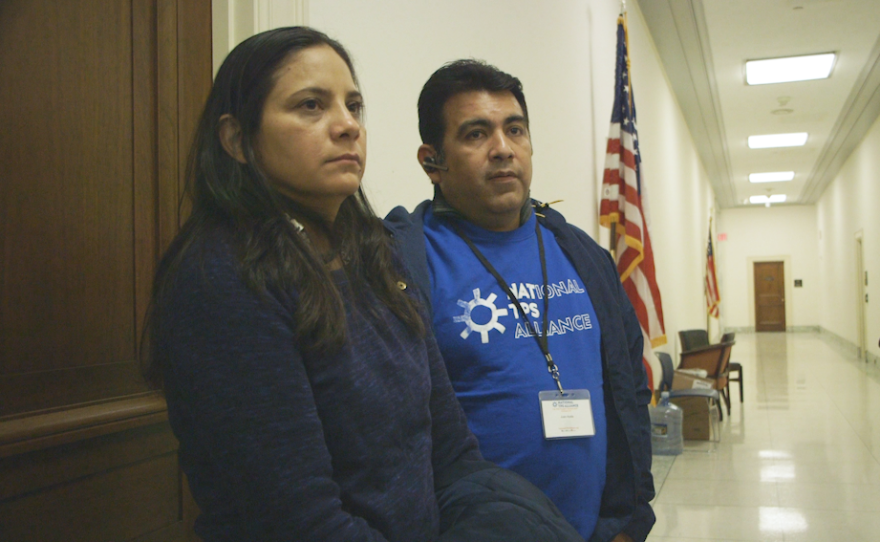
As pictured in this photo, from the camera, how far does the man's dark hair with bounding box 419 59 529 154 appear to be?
1.84 m

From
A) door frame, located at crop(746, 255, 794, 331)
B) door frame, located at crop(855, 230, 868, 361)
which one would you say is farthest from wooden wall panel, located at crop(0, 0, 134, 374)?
door frame, located at crop(746, 255, 794, 331)

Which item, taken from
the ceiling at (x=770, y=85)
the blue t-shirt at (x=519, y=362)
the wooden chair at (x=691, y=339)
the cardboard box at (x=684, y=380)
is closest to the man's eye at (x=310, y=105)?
the blue t-shirt at (x=519, y=362)

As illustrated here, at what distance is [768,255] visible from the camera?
21938 mm

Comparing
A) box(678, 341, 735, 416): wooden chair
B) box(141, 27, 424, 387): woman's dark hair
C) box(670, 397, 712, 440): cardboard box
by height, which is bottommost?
box(670, 397, 712, 440): cardboard box

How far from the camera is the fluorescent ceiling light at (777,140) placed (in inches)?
508

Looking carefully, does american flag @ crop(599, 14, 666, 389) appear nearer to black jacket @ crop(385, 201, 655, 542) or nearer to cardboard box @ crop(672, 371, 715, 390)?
cardboard box @ crop(672, 371, 715, 390)

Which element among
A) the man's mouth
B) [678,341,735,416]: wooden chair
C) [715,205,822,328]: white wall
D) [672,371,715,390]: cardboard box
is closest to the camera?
the man's mouth

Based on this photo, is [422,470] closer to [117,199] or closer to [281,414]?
[281,414]

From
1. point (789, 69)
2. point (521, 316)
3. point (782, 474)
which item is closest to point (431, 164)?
point (521, 316)

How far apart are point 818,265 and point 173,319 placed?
23.2 meters

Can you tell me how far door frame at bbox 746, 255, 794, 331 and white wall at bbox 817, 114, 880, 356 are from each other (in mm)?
1070

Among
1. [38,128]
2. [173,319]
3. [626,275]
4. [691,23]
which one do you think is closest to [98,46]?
[38,128]

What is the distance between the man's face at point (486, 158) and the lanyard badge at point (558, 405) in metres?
0.19

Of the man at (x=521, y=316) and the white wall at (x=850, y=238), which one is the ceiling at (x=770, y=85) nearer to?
the white wall at (x=850, y=238)
